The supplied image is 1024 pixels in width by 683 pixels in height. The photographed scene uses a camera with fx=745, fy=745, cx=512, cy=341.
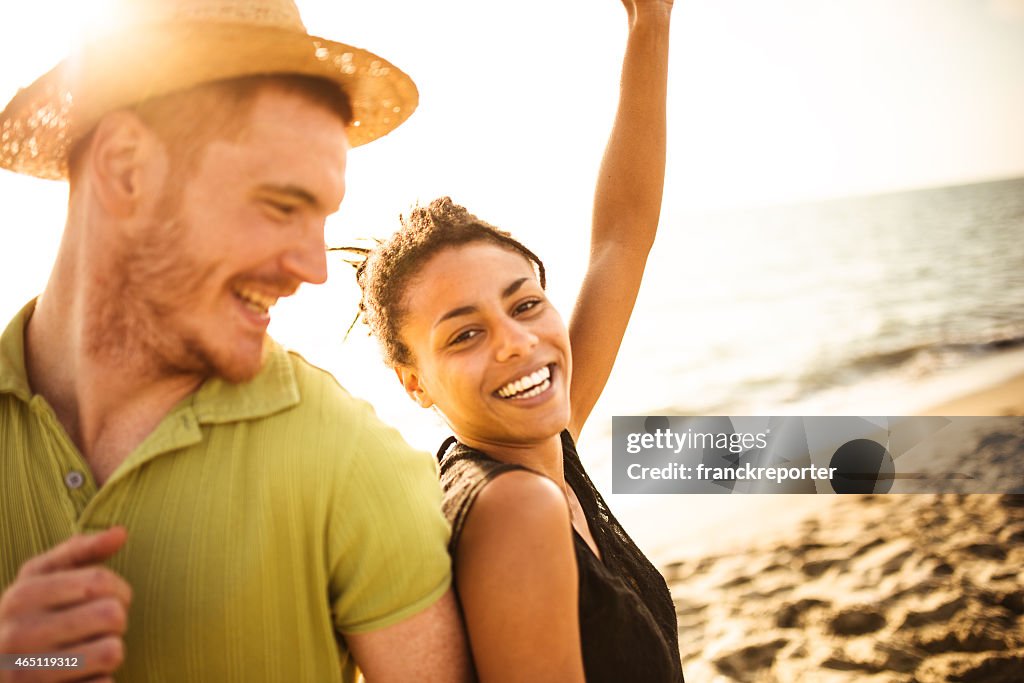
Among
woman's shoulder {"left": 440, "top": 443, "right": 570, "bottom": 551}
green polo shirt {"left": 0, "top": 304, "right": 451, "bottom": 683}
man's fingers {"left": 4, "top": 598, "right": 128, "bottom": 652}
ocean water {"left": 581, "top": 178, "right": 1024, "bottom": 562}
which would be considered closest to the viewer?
man's fingers {"left": 4, "top": 598, "right": 128, "bottom": 652}

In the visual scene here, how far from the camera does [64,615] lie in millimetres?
1100

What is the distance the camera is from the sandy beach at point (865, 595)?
3.89 metres

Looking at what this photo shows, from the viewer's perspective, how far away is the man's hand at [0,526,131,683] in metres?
1.08

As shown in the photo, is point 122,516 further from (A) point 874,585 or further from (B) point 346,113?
(A) point 874,585

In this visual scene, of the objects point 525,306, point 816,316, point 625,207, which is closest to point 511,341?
point 525,306

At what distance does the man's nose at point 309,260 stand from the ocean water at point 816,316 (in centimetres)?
1032

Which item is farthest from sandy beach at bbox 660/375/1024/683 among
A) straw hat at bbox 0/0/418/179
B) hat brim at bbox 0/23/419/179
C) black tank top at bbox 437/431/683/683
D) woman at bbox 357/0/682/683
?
straw hat at bbox 0/0/418/179

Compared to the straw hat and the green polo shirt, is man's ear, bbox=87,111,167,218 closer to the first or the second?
the straw hat

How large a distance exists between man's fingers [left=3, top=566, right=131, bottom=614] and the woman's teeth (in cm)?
116

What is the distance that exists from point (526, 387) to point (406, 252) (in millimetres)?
533

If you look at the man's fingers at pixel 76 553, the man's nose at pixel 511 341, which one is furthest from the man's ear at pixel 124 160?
the man's nose at pixel 511 341

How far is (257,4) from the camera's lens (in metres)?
1.47

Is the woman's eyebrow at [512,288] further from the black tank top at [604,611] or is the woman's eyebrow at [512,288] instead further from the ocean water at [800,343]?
the ocean water at [800,343]
